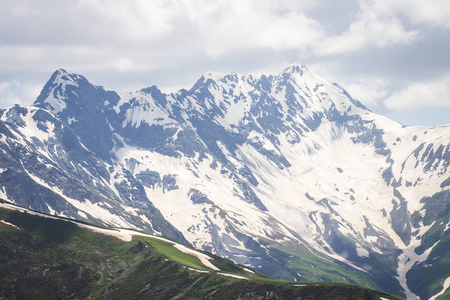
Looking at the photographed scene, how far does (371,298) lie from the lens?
19775cm

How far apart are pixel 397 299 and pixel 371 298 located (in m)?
8.35

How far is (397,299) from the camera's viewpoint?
647 feet
